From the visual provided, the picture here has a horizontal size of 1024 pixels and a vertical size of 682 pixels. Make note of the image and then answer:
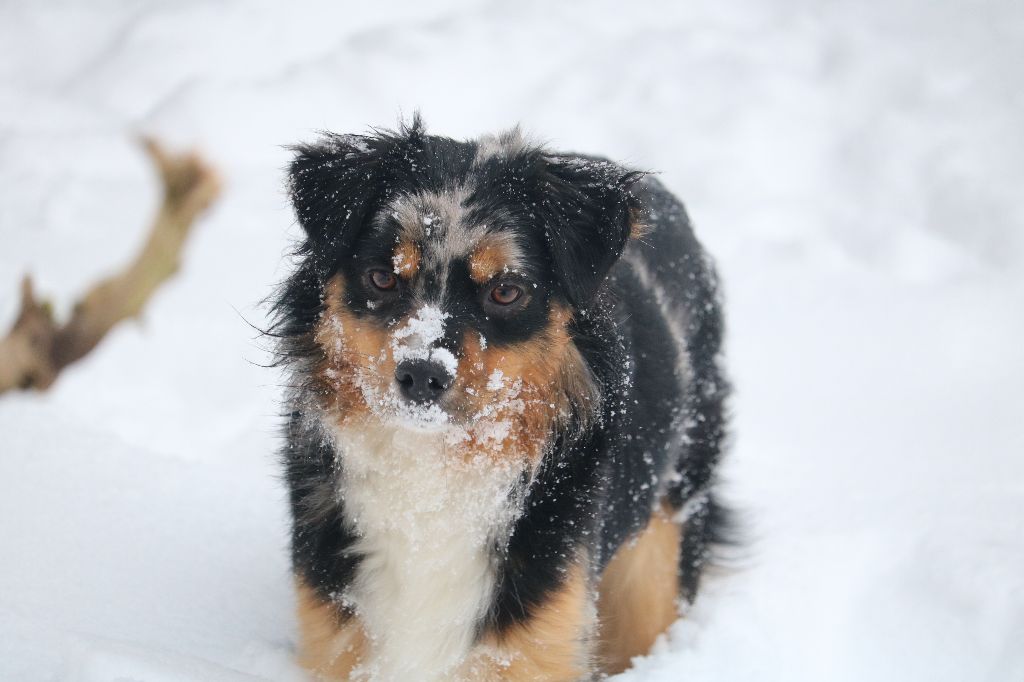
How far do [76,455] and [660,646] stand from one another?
2.93 m

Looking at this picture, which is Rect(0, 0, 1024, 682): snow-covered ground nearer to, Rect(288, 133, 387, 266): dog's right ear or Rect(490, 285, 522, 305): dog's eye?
Rect(288, 133, 387, 266): dog's right ear

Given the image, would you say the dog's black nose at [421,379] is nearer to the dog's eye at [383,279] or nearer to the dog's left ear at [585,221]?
the dog's eye at [383,279]

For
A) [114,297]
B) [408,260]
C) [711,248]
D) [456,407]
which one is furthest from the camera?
[711,248]

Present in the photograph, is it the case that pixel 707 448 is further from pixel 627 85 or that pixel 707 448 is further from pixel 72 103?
pixel 72 103

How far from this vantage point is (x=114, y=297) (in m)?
6.32

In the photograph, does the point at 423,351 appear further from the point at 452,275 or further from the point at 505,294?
the point at 505,294

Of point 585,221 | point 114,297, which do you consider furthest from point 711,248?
point 585,221

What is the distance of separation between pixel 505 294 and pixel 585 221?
41 centimetres

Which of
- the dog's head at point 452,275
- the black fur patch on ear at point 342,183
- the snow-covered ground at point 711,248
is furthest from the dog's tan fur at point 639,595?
the black fur patch on ear at point 342,183

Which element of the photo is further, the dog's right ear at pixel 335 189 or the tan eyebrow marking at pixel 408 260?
the dog's right ear at pixel 335 189

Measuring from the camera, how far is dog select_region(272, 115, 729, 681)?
3248 mm

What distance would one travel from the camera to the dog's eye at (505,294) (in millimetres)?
3291

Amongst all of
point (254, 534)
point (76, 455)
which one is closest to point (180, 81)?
point (76, 455)

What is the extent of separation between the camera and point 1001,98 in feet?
30.8
